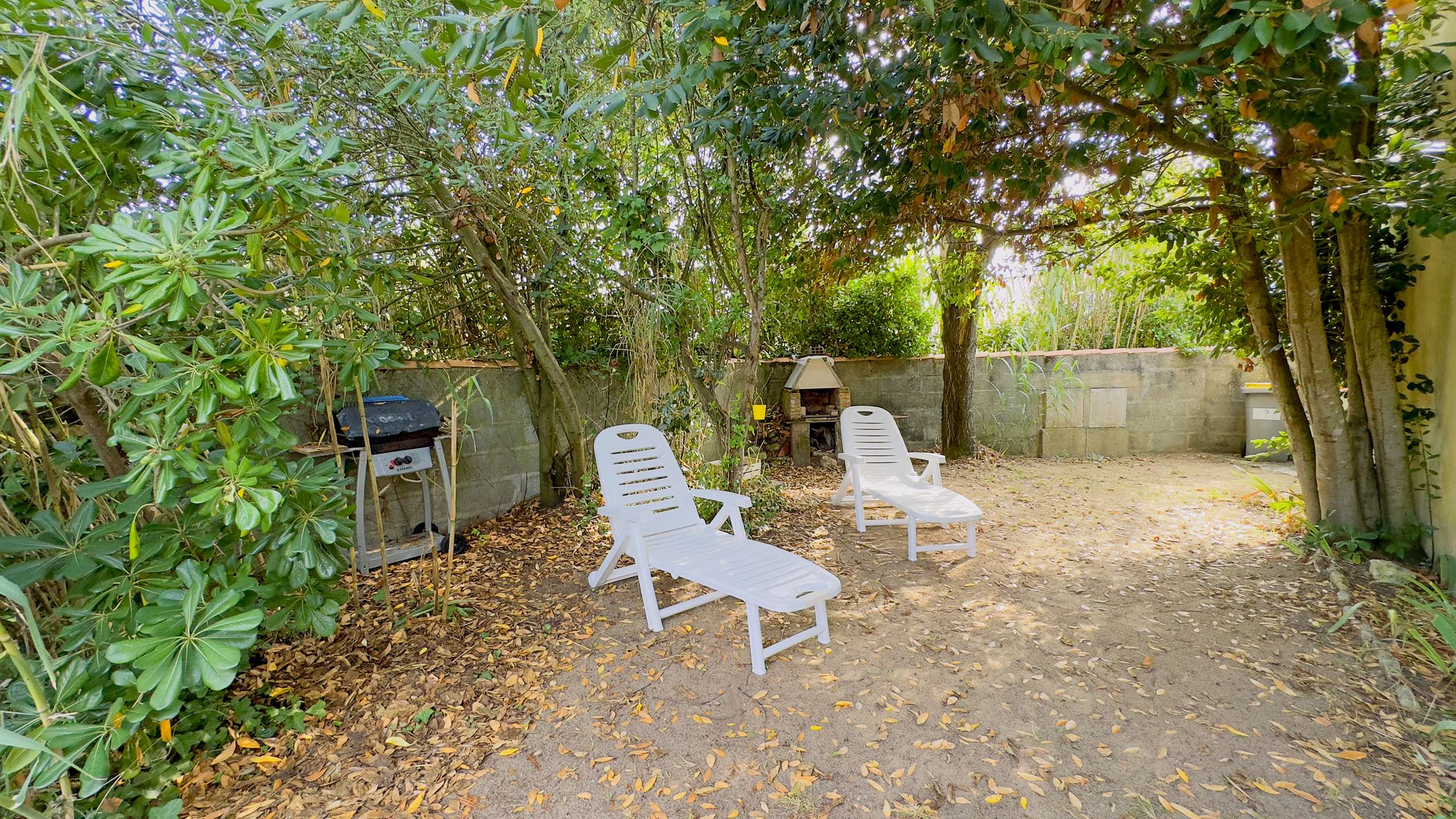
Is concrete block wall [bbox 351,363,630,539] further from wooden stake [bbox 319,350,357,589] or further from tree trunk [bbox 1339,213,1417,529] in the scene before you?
tree trunk [bbox 1339,213,1417,529]

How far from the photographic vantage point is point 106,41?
5.41 ft

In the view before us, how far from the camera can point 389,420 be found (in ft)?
9.63

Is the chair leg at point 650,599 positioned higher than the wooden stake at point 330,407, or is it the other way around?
the wooden stake at point 330,407

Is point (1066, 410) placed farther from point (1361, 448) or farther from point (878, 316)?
point (1361, 448)

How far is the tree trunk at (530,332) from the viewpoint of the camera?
3.62 metres

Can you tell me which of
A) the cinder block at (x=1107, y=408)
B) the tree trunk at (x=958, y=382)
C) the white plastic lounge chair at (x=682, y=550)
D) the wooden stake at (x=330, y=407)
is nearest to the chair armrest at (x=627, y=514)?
the white plastic lounge chair at (x=682, y=550)

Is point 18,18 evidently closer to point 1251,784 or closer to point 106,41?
point 106,41

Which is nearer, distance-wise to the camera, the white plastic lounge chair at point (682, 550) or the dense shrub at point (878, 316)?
the white plastic lounge chair at point (682, 550)

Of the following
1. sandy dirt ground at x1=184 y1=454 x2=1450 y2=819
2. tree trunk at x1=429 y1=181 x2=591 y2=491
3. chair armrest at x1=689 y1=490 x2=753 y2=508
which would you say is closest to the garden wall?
tree trunk at x1=429 y1=181 x2=591 y2=491

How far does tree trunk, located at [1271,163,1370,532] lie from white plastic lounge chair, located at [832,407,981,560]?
1.92 m

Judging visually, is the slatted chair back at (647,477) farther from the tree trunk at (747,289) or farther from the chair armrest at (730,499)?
the tree trunk at (747,289)

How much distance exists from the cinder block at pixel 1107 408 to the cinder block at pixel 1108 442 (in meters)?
0.05

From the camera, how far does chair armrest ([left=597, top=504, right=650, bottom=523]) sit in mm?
2836

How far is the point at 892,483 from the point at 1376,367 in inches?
106
